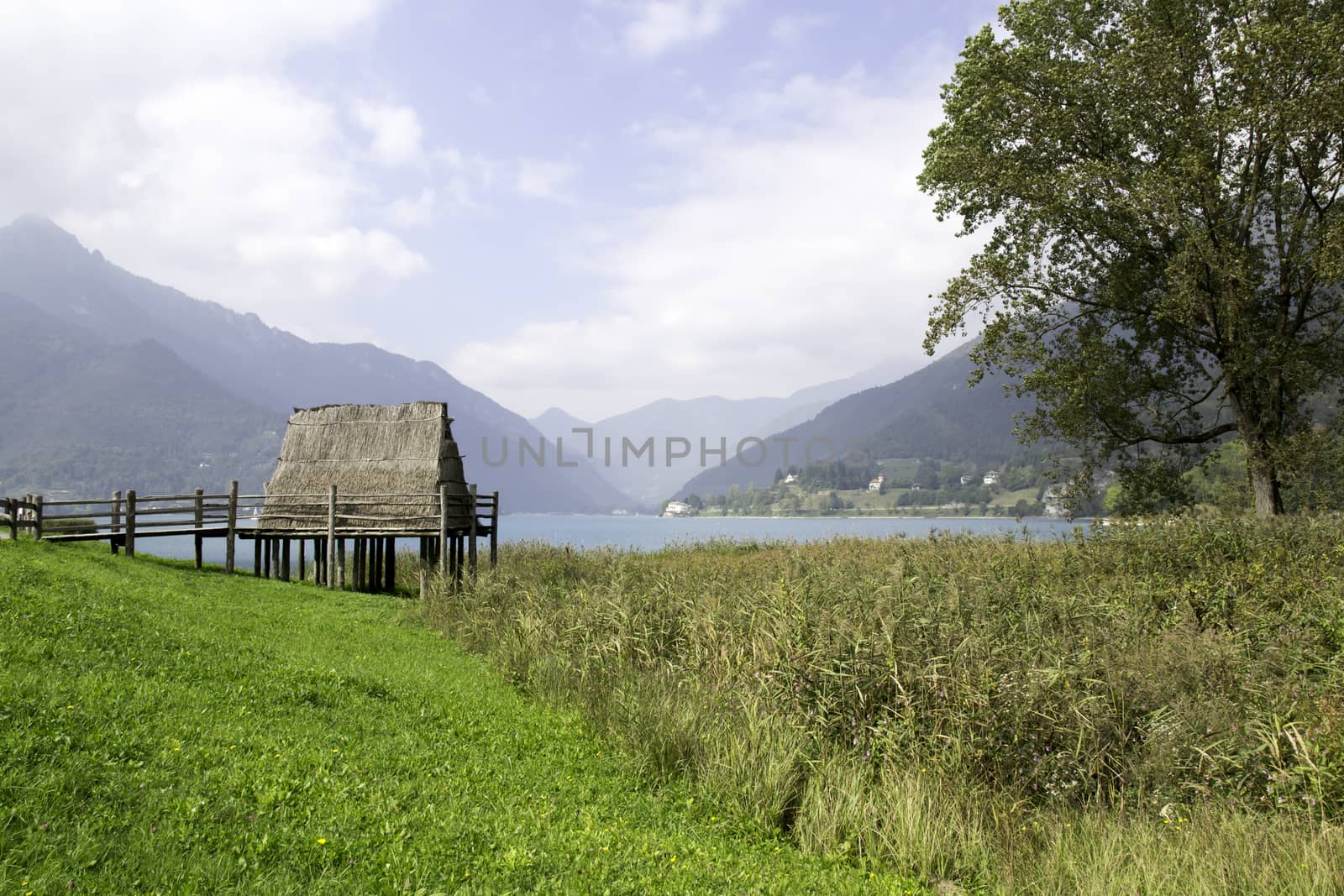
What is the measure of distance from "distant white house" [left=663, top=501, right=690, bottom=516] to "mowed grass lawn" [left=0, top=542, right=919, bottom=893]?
16488 centimetres

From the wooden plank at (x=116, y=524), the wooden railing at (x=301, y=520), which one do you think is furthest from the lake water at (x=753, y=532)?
the wooden plank at (x=116, y=524)

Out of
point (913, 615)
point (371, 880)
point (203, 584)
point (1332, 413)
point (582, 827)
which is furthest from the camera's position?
point (1332, 413)

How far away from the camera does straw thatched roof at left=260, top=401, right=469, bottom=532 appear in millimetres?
22250

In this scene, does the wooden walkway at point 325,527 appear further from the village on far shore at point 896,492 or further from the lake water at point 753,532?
the village on far shore at point 896,492

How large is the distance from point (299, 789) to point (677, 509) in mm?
175715

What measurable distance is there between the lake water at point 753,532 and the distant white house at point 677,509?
2270 millimetres

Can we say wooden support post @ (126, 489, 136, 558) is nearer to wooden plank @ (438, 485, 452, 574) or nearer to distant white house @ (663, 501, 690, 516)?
wooden plank @ (438, 485, 452, 574)

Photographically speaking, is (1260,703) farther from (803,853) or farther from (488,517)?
(488,517)

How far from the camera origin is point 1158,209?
15648 mm

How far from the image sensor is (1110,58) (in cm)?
1641

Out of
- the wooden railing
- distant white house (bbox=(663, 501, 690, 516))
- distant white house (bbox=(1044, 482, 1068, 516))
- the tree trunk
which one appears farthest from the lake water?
the wooden railing

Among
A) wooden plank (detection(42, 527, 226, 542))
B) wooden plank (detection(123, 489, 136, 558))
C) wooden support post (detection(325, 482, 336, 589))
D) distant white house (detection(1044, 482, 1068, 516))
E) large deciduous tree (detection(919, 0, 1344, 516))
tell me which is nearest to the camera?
large deciduous tree (detection(919, 0, 1344, 516))

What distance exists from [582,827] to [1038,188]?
55.5ft

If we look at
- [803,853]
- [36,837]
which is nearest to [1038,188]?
[803,853]
